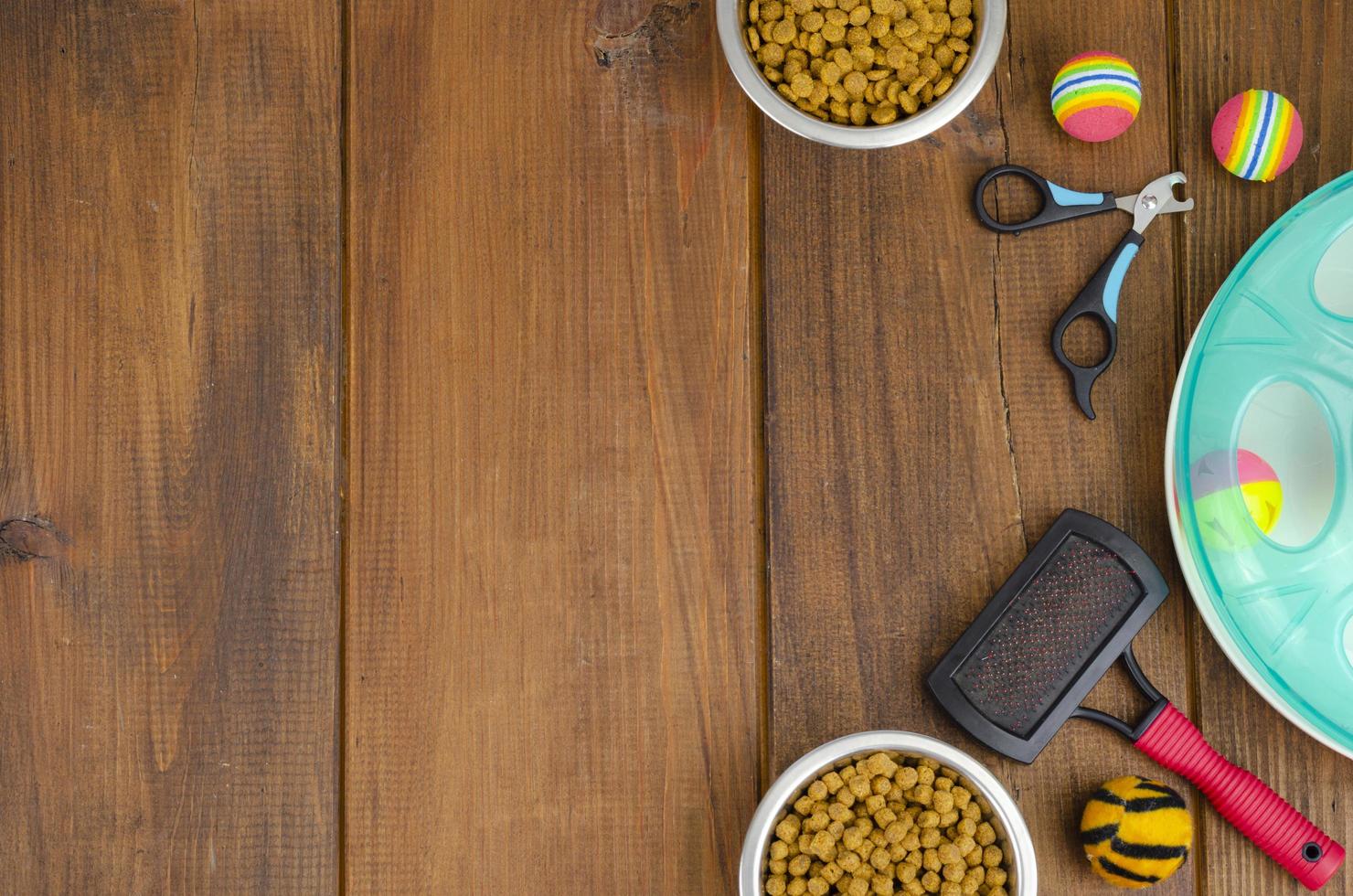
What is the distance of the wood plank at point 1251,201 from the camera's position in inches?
27.3

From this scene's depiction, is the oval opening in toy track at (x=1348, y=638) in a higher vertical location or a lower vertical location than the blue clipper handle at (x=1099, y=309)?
lower

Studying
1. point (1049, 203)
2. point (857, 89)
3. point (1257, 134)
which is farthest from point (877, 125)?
point (1257, 134)

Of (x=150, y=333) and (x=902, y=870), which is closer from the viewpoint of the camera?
(x=902, y=870)

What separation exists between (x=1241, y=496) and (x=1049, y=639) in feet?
0.46

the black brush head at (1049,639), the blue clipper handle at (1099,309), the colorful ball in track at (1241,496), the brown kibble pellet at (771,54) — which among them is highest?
the brown kibble pellet at (771,54)

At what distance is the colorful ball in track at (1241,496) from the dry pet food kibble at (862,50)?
0.91 feet

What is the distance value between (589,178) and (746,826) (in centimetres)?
44

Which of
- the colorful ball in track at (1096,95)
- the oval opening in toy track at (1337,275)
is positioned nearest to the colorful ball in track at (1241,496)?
the oval opening in toy track at (1337,275)

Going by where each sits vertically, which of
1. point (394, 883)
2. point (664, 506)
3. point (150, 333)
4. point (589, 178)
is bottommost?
point (394, 883)

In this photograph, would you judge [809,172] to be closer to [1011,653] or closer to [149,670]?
[1011,653]

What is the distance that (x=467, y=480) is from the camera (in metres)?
0.72

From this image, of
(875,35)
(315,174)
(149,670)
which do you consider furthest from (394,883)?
(875,35)

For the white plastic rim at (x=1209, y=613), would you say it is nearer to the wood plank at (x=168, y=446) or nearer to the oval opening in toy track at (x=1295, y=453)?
the oval opening in toy track at (x=1295, y=453)

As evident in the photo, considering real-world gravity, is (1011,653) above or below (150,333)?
below
